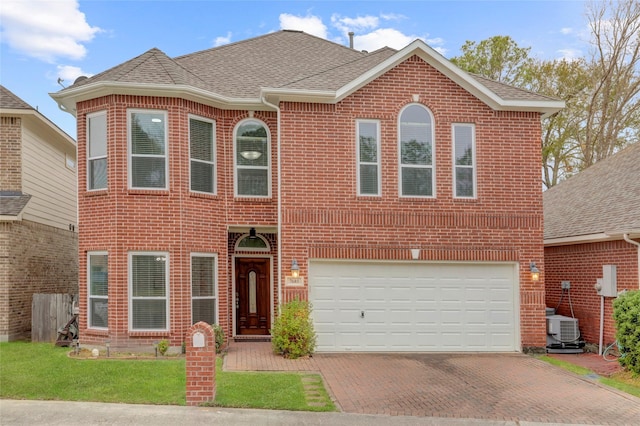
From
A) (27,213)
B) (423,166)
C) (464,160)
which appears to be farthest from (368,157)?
(27,213)

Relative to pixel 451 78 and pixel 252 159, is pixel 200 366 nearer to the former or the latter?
pixel 252 159

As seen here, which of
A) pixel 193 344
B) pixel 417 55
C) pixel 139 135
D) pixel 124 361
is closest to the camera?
pixel 193 344

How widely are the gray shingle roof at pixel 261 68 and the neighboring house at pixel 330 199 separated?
3.9 inches

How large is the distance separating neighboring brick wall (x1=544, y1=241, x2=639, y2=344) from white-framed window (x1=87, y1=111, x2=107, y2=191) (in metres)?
11.7

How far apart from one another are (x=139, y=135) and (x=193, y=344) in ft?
19.1

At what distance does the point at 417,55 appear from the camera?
12.4m

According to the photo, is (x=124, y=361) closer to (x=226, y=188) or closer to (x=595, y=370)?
(x=226, y=188)

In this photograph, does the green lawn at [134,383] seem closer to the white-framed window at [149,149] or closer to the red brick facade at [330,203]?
the red brick facade at [330,203]

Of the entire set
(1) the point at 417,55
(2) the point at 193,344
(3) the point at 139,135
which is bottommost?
(2) the point at 193,344

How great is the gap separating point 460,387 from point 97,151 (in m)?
9.07

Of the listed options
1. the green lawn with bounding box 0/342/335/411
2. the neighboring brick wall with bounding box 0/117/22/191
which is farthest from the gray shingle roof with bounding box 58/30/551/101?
the green lawn with bounding box 0/342/335/411

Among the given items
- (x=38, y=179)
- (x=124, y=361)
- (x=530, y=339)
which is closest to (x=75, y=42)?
(x=38, y=179)

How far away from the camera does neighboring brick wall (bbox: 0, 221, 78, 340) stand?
13102mm

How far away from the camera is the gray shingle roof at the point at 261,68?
12.0m
